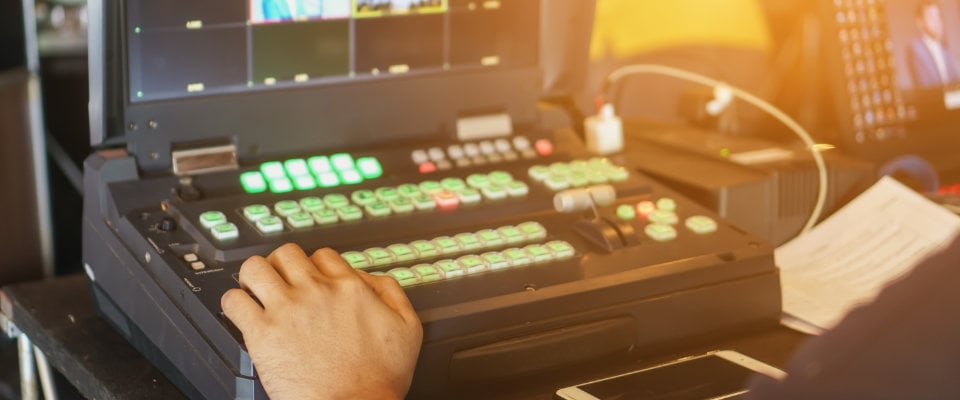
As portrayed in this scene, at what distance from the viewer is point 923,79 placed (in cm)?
159

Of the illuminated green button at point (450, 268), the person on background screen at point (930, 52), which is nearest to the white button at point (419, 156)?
the illuminated green button at point (450, 268)

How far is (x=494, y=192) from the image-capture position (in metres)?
1.13

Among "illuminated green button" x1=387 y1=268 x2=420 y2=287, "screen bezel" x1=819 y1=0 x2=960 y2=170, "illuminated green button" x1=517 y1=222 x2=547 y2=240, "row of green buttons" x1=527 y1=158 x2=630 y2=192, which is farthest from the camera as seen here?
"screen bezel" x1=819 y1=0 x2=960 y2=170

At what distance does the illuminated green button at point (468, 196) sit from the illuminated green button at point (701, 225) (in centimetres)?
20

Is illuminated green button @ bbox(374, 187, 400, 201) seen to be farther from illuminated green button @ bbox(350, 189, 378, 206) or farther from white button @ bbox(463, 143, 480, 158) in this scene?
white button @ bbox(463, 143, 480, 158)

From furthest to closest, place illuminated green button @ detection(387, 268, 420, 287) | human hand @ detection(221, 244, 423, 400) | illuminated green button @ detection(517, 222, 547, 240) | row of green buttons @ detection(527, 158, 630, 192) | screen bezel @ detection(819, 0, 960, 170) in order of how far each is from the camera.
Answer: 1. screen bezel @ detection(819, 0, 960, 170)
2. row of green buttons @ detection(527, 158, 630, 192)
3. illuminated green button @ detection(517, 222, 547, 240)
4. illuminated green button @ detection(387, 268, 420, 287)
5. human hand @ detection(221, 244, 423, 400)

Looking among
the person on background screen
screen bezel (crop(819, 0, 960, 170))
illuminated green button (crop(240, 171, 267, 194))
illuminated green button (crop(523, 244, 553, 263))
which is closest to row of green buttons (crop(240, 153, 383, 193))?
illuminated green button (crop(240, 171, 267, 194))

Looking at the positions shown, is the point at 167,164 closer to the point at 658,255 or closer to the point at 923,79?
the point at 658,255

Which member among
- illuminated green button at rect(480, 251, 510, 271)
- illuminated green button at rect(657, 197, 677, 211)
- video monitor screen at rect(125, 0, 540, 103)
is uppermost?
video monitor screen at rect(125, 0, 540, 103)

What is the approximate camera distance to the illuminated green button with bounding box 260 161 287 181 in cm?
112

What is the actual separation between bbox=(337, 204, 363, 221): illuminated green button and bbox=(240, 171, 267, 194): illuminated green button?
88 mm

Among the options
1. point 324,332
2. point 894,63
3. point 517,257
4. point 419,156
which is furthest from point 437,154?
point 894,63

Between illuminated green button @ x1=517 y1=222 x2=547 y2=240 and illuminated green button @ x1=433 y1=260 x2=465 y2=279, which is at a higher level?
illuminated green button @ x1=517 y1=222 x2=547 y2=240

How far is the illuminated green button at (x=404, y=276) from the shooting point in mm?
961
